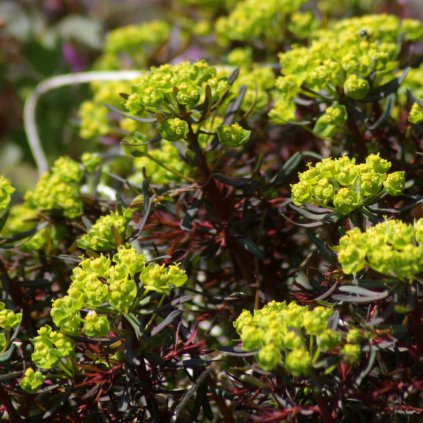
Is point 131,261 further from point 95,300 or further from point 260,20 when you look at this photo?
point 260,20

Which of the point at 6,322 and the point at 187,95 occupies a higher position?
the point at 187,95

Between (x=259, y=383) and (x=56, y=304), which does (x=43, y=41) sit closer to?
(x=56, y=304)

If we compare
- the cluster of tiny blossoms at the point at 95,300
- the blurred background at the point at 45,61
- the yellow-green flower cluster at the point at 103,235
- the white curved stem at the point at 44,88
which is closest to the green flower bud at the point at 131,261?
the cluster of tiny blossoms at the point at 95,300

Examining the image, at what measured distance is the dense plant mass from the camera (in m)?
0.80

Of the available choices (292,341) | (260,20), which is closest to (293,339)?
(292,341)

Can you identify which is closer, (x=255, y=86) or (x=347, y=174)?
(x=347, y=174)

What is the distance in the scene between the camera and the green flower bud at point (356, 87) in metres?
1.00

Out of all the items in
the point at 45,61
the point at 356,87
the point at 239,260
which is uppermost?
the point at 356,87

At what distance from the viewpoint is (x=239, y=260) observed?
1.08 metres

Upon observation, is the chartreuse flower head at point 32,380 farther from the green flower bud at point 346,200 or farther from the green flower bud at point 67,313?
the green flower bud at point 346,200

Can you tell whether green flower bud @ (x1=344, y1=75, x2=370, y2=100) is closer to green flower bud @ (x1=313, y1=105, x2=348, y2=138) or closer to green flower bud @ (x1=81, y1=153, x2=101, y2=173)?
green flower bud @ (x1=313, y1=105, x2=348, y2=138)

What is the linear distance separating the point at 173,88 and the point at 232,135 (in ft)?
0.42

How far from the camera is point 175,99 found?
96 centimetres

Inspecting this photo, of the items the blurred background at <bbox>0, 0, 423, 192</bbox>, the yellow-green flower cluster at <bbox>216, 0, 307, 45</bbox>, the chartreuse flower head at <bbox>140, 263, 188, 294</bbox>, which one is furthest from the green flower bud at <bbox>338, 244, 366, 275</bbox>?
the blurred background at <bbox>0, 0, 423, 192</bbox>
